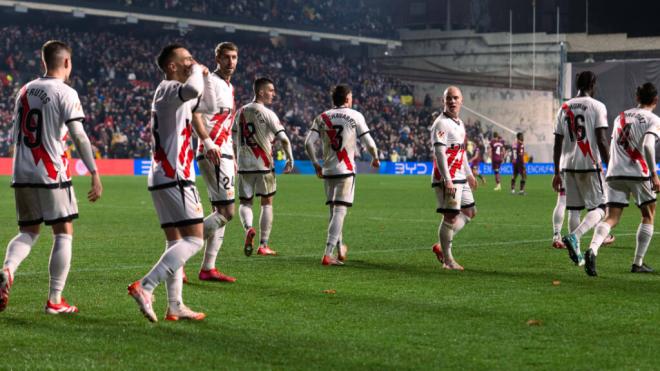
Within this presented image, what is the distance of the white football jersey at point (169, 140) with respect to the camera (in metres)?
7.34

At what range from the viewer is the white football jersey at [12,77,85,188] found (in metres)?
7.74

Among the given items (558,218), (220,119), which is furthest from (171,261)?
(558,218)

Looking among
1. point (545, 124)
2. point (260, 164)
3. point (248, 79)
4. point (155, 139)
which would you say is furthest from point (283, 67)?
point (155, 139)

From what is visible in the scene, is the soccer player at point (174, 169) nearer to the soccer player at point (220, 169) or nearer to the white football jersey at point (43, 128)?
the white football jersey at point (43, 128)

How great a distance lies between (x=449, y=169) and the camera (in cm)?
1114

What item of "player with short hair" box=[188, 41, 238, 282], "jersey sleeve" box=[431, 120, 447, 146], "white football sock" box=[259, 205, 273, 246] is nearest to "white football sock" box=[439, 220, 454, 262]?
"jersey sleeve" box=[431, 120, 447, 146]

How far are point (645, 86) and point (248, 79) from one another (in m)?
46.0

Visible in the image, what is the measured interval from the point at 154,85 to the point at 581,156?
42.6 m

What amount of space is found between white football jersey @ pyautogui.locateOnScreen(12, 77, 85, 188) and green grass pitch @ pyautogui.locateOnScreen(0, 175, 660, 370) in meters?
1.09

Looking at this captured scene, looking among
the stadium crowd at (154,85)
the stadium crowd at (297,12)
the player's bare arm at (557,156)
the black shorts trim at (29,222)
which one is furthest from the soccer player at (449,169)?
the stadium crowd at (297,12)

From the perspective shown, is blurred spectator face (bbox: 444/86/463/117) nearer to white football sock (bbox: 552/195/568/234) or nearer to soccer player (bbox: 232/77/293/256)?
soccer player (bbox: 232/77/293/256)

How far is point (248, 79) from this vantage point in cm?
5588

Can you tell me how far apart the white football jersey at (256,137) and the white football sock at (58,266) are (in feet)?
16.9

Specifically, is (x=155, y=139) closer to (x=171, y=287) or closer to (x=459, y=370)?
(x=171, y=287)
